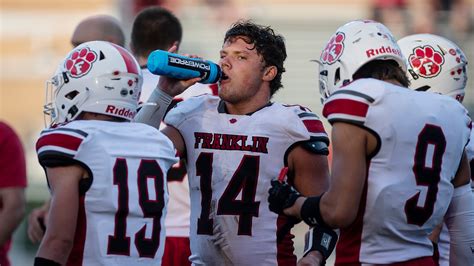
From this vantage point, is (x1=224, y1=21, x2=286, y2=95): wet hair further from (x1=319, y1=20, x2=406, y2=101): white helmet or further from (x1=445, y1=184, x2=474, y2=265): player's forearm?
(x1=445, y1=184, x2=474, y2=265): player's forearm

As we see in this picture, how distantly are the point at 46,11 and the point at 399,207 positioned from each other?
607 inches

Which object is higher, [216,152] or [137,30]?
[137,30]

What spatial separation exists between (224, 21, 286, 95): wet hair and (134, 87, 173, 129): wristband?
15.8 inches

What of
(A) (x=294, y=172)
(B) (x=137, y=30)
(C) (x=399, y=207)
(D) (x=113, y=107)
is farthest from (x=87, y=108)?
(B) (x=137, y=30)

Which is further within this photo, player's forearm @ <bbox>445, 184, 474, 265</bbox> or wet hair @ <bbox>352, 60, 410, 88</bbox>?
player's forearm @ <bbox>445, 184, 474, 265</bbox>

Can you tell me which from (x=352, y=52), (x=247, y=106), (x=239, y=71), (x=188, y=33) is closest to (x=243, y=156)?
(x=247, y=106)

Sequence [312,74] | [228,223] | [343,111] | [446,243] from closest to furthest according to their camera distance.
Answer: [343,111] < [228,223] < [446,243] < [312,74]

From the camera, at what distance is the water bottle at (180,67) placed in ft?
15.4

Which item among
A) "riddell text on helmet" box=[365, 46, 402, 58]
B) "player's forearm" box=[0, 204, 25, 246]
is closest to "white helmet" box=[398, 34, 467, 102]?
"riddell text on helmet" box=[365, 46, 402, 58]

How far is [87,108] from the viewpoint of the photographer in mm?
4477

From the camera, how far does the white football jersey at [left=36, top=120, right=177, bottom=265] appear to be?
426 centimetres

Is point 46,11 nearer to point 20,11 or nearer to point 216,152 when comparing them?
point 20,11

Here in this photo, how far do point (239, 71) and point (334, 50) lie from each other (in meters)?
0.49

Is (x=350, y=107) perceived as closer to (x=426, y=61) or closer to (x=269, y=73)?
(x=269, y=73)
